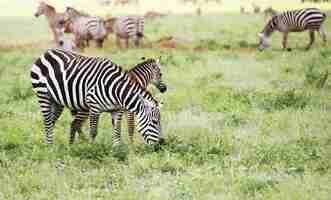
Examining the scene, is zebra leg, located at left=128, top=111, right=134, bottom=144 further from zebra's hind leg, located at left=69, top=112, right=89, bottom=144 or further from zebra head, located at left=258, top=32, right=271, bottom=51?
zebra head, located at left=258, top=32, right=271, bottom=51

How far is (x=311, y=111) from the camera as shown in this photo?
1152 centimetres

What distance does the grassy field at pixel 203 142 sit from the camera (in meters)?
7.34

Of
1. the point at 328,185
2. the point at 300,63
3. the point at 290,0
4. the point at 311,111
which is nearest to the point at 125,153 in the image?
the point at 328,185

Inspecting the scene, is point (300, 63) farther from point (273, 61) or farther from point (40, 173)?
point (40, 173)

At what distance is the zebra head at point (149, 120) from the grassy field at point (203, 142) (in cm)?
24

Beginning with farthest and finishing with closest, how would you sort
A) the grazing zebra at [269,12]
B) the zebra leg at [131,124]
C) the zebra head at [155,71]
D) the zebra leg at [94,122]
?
1. the grazing zebra at [269,12]
2. the zebra head at [155,71]
3. the zebra leg at [131,124]
4. the zebra leg at [94,122]

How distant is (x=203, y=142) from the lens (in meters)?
9.36

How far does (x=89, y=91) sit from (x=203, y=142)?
6.08ft

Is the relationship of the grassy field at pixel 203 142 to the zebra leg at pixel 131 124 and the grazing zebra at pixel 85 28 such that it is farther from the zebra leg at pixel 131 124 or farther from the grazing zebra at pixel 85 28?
the grazing zebra at pixel 85 28

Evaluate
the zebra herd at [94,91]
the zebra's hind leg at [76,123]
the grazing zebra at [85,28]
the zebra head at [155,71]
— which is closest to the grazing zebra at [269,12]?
the grazing zebra at [85,28]

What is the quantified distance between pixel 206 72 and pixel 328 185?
889 centimetres

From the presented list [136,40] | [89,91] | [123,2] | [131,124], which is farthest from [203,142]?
[123,2]

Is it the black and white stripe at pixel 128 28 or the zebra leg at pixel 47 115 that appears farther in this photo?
the black and white stripe at pixel 128 28

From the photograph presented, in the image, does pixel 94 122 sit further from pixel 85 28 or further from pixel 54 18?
pixel 54 18
